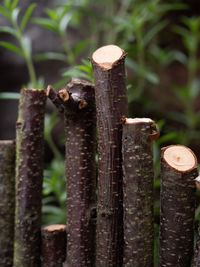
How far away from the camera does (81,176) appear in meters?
0.80

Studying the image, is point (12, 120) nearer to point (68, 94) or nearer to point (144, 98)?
point (144, 98)

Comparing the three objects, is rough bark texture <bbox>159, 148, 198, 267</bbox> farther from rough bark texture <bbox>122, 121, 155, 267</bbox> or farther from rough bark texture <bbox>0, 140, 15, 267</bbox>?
rough bark texture <bbox>0, 140, 15, 267</bbox>

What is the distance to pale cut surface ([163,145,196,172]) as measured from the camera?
67 cm

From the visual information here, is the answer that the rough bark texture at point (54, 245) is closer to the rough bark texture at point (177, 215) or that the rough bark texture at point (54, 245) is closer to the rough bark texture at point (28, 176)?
the rough bark texture at point (28, 176)

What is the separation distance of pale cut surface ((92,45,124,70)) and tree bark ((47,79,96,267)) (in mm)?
84

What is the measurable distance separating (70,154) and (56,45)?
153 centimetres

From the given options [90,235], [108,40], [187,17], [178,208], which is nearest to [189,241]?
[178,208]

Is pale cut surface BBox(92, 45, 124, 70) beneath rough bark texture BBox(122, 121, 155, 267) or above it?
above

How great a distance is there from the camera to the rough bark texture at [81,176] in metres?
0.79

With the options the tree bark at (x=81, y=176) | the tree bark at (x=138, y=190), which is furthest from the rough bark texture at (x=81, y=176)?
the tree bark at (x=138, y=190)

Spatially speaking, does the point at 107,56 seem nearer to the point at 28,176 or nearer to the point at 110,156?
the point at 110,156

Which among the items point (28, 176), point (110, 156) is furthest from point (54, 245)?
point (110, 156)

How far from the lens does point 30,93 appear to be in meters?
0.85

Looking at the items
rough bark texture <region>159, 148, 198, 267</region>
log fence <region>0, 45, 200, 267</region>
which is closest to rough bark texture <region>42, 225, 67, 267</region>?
log fence <region>0, 45, 200, 267</region>
